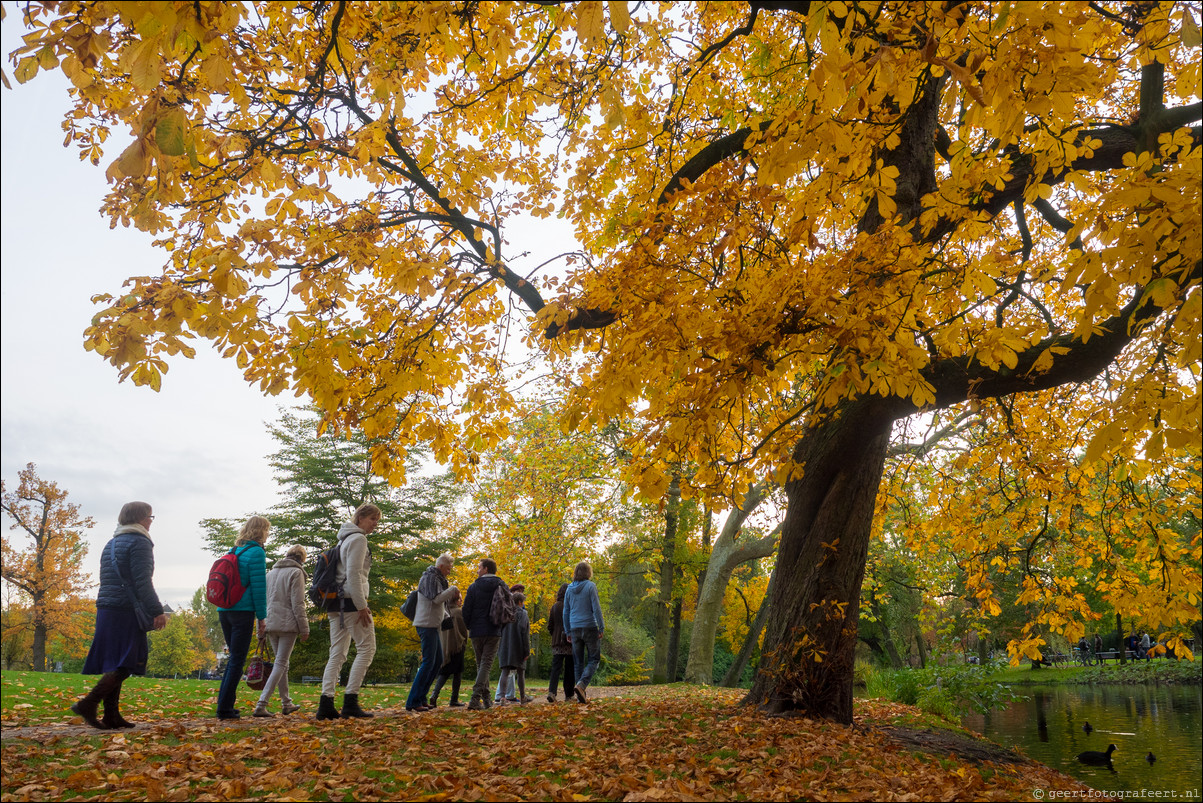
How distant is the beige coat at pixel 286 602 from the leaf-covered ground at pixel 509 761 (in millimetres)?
837

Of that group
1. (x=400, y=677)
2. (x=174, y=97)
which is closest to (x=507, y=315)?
(x=174, y=97)

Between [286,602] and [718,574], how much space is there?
A: 12.4 m

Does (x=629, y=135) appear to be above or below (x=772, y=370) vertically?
above

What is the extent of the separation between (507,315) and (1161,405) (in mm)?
6143

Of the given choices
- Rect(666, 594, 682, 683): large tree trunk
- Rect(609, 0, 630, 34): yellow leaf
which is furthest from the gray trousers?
Rect(666, 594, 682, 683): large tree trunk

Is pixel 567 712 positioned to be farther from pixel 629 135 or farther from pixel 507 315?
pixel 629 135

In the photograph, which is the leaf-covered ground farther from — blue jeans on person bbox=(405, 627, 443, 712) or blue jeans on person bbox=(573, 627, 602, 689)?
blue jeans on person bbox=(573, 627, 602, 689)

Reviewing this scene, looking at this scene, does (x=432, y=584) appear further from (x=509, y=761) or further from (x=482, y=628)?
(x=509, y=761)

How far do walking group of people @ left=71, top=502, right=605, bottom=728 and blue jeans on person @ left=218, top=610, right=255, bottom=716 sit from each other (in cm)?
1

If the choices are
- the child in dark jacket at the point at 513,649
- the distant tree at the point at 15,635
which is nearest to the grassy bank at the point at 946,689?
the child in dark jacket at the point at 513,649

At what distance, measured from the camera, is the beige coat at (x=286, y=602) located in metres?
6.92

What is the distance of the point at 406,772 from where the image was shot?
409 cm

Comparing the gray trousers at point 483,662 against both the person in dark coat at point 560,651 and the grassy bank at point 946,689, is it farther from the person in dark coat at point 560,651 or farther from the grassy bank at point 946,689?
the grassy bank at point 946,689

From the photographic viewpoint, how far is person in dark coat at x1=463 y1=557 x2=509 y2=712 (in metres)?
8.40
